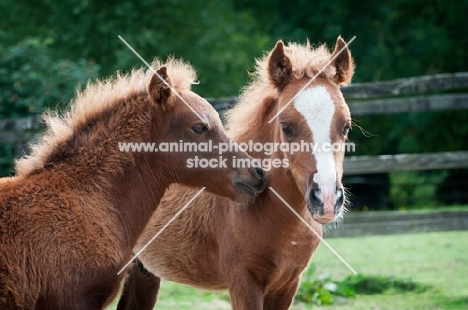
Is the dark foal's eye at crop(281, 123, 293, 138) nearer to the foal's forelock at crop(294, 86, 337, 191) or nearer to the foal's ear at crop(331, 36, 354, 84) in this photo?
the foal's forelock at crop(294, 86, 337, 191)

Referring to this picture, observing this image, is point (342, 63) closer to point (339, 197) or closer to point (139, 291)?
point (339, 197)

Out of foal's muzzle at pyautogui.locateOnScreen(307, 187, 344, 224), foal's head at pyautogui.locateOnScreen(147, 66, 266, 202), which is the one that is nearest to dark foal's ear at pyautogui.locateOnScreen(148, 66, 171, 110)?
foal's head at pyautogui.locateOnScreen(147, 66, 266, 202)

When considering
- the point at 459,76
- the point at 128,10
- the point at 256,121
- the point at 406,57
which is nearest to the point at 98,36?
the point at 128,10

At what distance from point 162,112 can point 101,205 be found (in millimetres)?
750

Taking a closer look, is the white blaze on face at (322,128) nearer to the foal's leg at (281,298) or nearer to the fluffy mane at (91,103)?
the fluffy mane at (91,103)

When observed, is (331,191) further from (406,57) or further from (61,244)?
(406,57)

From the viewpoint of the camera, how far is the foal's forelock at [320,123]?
4.79 m

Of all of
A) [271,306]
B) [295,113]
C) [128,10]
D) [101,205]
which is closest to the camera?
[101,205]

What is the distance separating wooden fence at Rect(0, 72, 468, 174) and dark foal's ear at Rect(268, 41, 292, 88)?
381 centimetres

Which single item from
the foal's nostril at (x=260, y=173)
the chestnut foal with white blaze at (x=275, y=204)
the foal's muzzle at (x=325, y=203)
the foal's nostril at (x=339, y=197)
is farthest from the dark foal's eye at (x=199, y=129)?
the foal's nostril at (x=339, y=197)

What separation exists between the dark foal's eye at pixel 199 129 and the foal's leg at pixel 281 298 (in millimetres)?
1339

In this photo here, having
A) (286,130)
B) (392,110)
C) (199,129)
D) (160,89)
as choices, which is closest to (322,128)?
(286,130)

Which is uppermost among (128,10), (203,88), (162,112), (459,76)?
(128,10)

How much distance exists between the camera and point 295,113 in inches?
200
